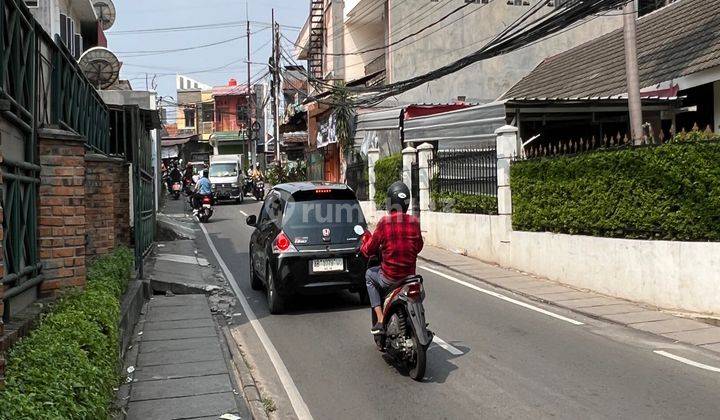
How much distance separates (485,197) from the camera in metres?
14.9

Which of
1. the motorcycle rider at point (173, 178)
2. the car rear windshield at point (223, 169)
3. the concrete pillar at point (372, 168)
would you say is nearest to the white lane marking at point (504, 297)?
the concrete pillar at point (372, 168)

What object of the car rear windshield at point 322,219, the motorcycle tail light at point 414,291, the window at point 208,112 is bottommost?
the motorcycle tail light at point 414,291

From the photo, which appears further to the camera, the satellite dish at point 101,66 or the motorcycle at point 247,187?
the motorcycle at point 247,187

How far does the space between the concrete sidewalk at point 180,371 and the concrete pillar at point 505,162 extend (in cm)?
665

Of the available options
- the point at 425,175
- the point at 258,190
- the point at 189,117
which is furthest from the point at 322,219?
the point at 189,117

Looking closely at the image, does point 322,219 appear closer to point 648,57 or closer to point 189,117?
point 648,57

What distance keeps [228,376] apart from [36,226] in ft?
7.53

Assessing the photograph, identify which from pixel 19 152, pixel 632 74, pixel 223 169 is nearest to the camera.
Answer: pixel 19 152

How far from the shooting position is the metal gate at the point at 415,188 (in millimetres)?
18656

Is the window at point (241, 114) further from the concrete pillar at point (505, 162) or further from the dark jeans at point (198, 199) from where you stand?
the concrete pillar at point (505, 162)

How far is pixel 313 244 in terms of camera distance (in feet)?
31.8

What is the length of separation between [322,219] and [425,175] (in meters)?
8.36

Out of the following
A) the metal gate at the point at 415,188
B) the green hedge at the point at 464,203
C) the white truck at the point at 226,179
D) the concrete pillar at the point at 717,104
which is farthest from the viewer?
the white truck at the point at 226,179

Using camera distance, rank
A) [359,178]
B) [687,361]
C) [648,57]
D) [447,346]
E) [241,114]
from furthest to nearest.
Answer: [241,114] → [359,178] → [648,57] → [447,346] → [687,361]
